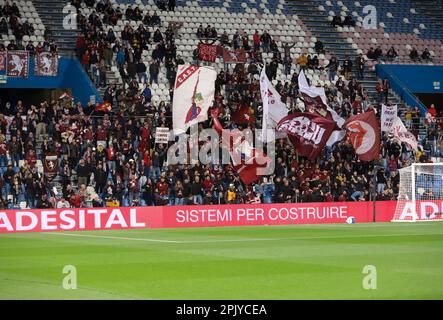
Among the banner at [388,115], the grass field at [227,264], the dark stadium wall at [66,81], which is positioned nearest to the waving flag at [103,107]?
the dark stadium wall at [66,81]

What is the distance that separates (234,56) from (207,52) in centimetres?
161

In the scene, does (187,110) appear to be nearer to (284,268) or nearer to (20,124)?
(20,124)

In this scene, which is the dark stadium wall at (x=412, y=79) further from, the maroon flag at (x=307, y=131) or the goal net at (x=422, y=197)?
the maroon flag at (x=307, y=131)

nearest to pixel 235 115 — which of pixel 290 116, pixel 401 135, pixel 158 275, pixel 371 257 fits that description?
pixel 290 116

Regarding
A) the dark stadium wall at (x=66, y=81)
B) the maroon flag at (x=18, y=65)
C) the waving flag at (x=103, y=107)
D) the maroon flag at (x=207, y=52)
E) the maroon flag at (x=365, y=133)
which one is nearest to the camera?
the maroon flag at (x=365, y=133)

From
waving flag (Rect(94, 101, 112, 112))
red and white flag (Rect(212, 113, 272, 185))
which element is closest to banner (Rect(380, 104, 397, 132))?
red and white flag (Rect(212, 113, 272, 185))

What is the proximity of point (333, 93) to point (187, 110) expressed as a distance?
1195 cm

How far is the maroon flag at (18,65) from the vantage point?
48.0 m

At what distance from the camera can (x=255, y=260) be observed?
2178 cm

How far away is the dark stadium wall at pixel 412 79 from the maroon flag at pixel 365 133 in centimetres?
1242

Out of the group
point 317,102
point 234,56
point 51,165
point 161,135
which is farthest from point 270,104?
point 234,56

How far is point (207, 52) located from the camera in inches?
2023

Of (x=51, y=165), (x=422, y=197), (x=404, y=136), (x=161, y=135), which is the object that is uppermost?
(x=161, y=135)

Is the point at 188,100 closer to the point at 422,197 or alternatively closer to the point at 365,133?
the point at 365,133
